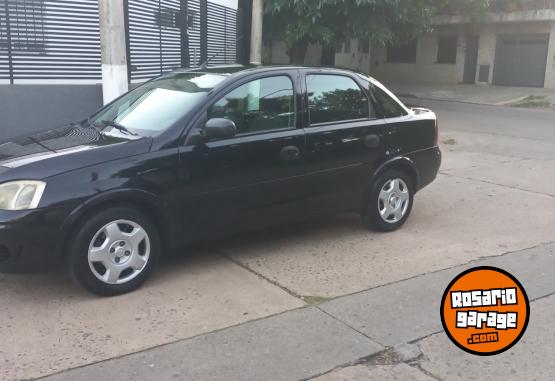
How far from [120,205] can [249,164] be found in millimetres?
1091

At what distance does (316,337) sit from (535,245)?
111 inches

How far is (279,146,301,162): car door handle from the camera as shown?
4.72 meters

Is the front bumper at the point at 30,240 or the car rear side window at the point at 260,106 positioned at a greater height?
the car rear side window at the point at 260,106

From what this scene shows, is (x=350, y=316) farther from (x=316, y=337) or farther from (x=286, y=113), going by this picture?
(x=286, y=113)

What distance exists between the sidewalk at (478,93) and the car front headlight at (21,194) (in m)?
20.3

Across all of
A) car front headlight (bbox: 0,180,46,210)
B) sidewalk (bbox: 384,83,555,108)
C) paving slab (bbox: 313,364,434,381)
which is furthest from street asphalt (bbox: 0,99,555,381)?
sidewalk (bbox: 384,83,555,108)

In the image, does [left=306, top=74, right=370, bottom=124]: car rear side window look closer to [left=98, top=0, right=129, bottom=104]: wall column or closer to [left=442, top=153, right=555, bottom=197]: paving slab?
[left=442, top=153, right=555, bottom=197]: paving slab

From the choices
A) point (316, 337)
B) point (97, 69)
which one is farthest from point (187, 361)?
point (97, 69)

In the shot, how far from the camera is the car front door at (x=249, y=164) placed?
4.31 meters

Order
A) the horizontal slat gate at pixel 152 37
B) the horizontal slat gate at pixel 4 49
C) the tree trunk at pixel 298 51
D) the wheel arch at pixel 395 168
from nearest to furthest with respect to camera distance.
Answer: the wheel arch at pixel 395 168, the horizontal slat gate at pixel 4 49, the horizontal slat gate at pixel 152 37, the tree trunk at pixel 298 51

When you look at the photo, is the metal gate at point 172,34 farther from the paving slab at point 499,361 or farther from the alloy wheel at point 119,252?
the paving slab at point 499,361

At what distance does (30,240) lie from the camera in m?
3.67

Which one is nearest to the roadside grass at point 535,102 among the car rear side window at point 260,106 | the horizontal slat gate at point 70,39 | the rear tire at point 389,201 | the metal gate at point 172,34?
the metal gate at point 172,34

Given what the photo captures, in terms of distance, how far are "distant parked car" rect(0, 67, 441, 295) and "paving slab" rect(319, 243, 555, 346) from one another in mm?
1115
